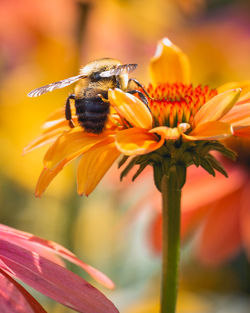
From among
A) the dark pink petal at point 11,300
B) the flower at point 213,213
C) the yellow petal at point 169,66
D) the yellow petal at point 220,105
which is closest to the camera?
the dark pink petal at point 11,300

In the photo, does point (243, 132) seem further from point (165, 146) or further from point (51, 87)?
point (51, 87)

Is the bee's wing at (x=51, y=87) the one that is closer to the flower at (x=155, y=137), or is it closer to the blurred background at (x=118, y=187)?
the flower at (x=155, y=137)

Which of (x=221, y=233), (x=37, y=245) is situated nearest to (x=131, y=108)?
(x=37, y=245)

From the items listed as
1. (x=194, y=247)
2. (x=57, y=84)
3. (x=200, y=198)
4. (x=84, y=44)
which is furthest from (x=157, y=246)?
(x=57, y=84)

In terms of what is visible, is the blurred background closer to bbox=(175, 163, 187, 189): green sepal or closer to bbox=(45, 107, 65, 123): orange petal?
bbox=(45, 107, 65, 123): orange petal

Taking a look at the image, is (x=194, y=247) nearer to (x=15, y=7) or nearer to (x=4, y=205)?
(x=4, y=205)

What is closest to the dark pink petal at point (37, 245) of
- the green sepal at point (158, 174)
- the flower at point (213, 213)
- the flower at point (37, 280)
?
the flower at point (37, 280)
